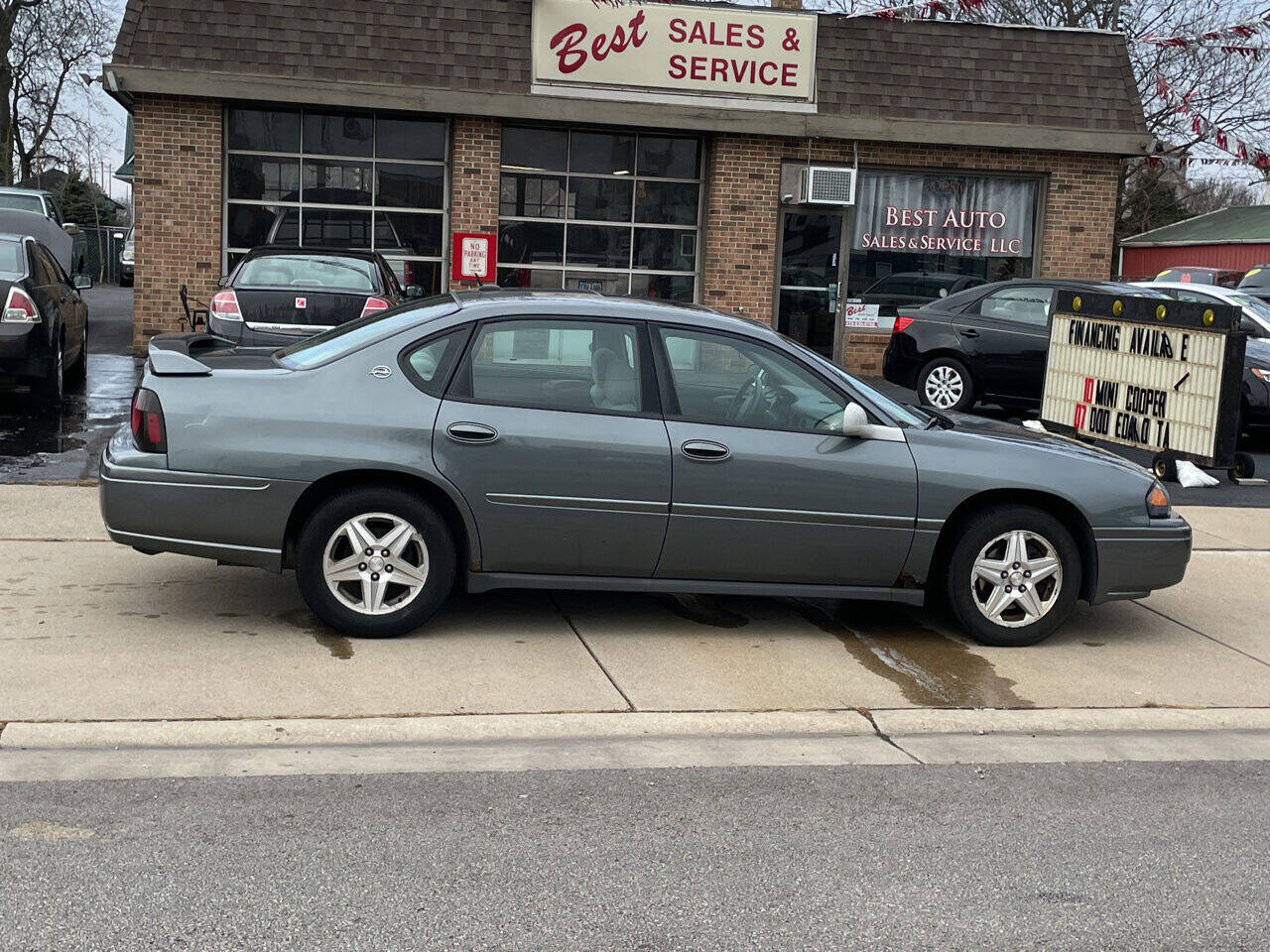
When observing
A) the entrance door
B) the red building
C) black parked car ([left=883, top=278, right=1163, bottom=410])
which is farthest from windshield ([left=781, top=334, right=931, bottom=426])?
the red building

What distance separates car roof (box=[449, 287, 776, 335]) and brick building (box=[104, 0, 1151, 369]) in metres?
10.9

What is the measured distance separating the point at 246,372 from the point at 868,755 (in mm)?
3099

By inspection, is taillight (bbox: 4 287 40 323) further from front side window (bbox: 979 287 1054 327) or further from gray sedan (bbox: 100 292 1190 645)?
front side window (bbox: 979 287 1054 327)

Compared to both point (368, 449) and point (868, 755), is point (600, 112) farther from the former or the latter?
point (868, 755)

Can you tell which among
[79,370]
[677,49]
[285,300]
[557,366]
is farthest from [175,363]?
[677,49]

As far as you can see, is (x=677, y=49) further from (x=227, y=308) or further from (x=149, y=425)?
(x=149, y=425)

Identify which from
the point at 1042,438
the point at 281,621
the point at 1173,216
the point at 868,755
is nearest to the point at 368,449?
the point at 281,621

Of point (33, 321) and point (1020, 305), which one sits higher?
point (1020, 305)

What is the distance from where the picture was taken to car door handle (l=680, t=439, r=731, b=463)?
6.12 m

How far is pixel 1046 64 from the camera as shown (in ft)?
60.2

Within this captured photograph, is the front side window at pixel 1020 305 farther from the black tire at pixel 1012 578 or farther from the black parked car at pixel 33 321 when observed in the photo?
the black parked car at pixel 33 321

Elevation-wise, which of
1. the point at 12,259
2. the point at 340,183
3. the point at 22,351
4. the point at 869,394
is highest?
the point at 340,183

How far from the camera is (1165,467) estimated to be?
11219mm

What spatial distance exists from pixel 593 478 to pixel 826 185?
12805 millimetres
